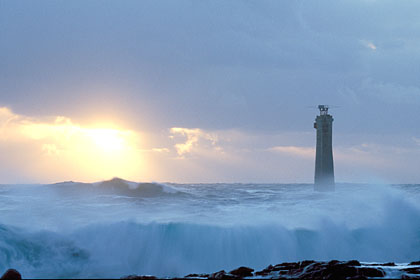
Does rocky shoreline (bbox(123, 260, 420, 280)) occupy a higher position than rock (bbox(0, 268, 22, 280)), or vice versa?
rocky shoreline (bbox(123, 260, 420, 280))

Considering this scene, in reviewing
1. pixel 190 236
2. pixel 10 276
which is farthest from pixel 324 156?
pixel 10 276

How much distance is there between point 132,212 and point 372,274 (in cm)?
1665

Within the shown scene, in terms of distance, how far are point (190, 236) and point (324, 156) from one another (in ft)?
68.9

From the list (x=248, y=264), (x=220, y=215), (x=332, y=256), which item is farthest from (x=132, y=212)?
(x=332, y=256)

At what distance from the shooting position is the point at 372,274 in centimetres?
838

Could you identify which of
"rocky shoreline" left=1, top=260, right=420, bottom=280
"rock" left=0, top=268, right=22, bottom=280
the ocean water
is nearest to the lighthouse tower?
the ocean water

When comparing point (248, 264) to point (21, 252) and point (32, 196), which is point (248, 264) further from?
point (32, 196)

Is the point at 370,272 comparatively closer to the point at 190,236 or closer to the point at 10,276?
the point at 10,276

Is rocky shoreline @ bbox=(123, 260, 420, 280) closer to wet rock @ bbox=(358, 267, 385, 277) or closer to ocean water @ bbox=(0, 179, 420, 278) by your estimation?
wet rock @ bbox=(358, 267, 385, 277)

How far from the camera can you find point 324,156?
36.8m

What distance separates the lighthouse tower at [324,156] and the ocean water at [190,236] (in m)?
9.87

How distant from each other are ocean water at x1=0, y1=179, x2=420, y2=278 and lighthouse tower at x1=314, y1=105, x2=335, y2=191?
9873 millimetres

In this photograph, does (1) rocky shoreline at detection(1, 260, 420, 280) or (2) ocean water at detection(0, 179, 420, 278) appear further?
(2) ocean water at detection(0, 179, 420, 278)

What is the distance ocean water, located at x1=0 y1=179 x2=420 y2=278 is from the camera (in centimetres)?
1581
